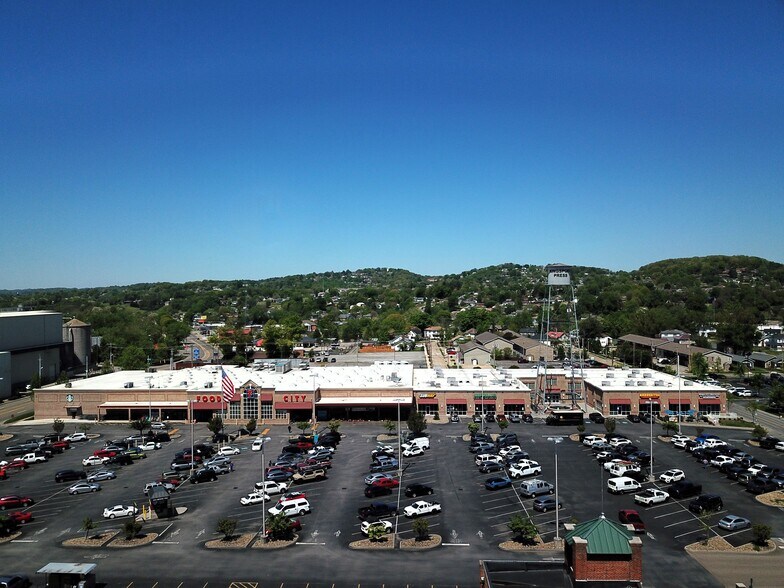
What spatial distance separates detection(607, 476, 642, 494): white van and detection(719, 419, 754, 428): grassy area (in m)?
25.2

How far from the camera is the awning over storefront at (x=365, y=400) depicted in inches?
2304

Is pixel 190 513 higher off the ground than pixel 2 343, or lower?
lower

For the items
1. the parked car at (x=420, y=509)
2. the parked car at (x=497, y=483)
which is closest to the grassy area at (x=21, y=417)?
the parked car at (x=420, y=509)

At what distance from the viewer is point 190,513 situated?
34531 millimetres

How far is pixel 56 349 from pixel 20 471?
56221 millimetres

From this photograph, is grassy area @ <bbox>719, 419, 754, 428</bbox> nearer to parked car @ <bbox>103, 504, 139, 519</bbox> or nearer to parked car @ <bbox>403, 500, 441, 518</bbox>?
parked car @ <bbox>403, 500, 441, 518</bbox>

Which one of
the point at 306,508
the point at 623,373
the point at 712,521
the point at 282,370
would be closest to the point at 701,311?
the point at 623,373

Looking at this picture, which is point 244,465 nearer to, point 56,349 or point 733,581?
point 733,581

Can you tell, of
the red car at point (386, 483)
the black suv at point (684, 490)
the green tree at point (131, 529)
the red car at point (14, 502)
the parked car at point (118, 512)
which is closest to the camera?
the green tree at point (131, 529)

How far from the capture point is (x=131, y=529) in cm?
3047

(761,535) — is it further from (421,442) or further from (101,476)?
(101,476)

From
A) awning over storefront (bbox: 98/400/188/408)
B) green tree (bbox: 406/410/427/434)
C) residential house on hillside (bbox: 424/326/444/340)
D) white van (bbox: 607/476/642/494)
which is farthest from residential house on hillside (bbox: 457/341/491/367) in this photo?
white van (bbox: 607/476/642/494)

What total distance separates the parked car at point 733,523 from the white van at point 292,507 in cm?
2267

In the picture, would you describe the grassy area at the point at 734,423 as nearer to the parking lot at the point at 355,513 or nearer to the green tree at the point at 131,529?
the parking lot at the point at 355,513
